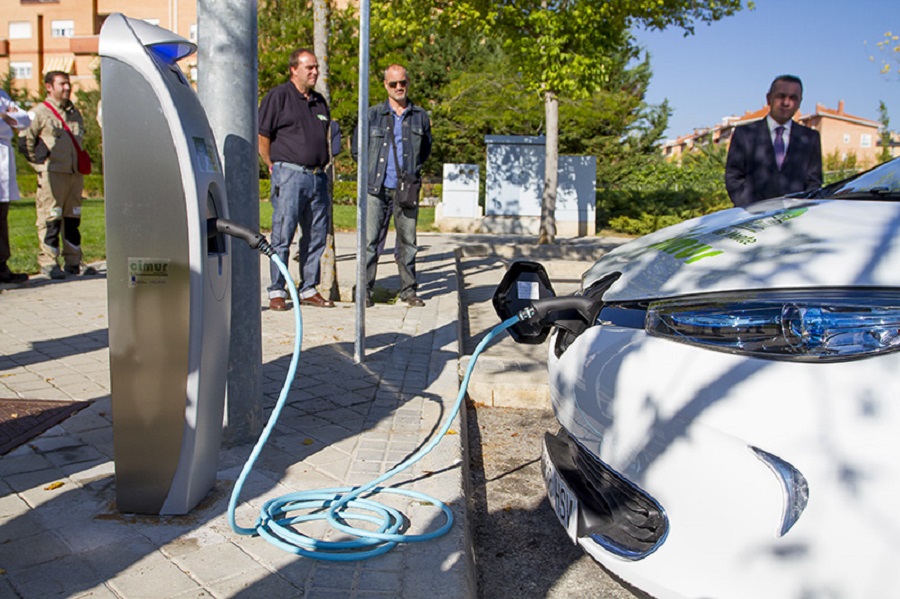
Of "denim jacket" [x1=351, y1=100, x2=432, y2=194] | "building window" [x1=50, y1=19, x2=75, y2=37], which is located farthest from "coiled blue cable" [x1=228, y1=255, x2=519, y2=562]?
"building window" [x1=50, y1=19, x2=75, y2=37]

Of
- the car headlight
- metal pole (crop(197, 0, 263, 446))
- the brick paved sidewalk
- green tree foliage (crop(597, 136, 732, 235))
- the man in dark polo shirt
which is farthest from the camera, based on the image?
green tree foliage (crop(597, 136, 732, 235))

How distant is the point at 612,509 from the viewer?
2.36 metres

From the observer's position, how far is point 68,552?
2.59 meters

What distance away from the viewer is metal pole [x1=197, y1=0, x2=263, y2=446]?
11.3 ft

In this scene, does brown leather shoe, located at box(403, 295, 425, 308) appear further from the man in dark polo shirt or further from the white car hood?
the white car hood

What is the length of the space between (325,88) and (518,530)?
552 centimetres

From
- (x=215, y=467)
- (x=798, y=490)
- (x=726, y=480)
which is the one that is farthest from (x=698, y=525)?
(x=215, y=467)

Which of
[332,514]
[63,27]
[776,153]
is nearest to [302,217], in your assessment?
[776,153]

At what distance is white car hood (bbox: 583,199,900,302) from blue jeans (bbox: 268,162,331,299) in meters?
4.43

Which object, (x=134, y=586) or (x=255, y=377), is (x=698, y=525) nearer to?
(x=134, y=586)

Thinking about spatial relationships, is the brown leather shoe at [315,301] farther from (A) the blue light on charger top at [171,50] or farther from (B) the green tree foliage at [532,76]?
(B) the green tree foliage at [532,76]

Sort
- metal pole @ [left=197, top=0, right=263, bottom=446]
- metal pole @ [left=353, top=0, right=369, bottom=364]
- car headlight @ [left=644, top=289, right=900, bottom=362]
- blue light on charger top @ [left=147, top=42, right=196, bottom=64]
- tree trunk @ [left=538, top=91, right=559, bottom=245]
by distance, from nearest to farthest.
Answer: car headlight @ [left=644, top=289, right=900, bottom=362] → blue light on charger top @ [left=147, top=42, right=196, bottom=64] → metal pole @ [left=197, top=0, right=263, bottom=446] → metal pole @ [left=353, top=0, right=369, bottom=364] → tree trunk @ [left=538, top=91, right=559, bottom=245]

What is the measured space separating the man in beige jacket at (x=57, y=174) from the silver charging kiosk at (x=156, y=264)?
6.50 meters

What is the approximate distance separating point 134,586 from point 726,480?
176 centimetres
